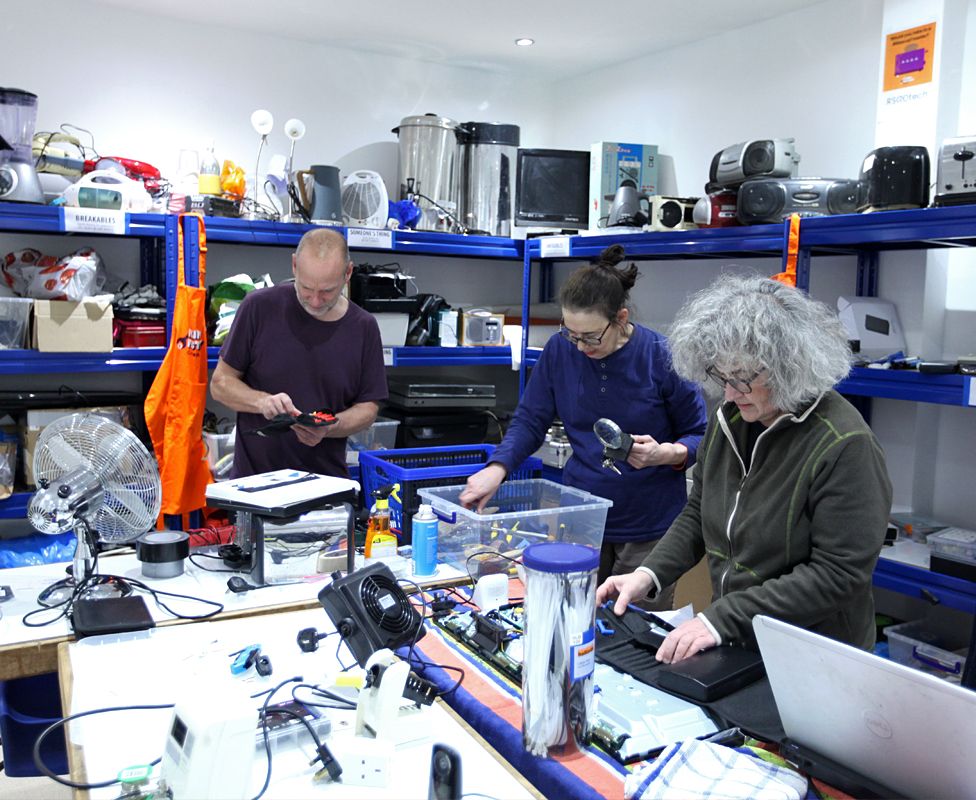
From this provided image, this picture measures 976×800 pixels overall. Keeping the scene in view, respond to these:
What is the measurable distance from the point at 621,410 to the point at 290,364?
106cm

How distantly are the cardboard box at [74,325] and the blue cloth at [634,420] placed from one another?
6.09ft

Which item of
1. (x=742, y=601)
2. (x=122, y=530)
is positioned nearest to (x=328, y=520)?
(x=122, y=530)

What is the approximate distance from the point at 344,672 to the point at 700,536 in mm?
863

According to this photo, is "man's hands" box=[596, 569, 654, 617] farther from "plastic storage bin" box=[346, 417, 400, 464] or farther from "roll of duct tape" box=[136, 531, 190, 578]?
"plastic storage bin" box=[346, 417, 400, 464]

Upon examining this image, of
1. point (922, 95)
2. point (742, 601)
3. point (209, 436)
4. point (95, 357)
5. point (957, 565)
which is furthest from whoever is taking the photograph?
point (209, 436)

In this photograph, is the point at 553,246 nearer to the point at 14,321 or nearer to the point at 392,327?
the point at 392,327

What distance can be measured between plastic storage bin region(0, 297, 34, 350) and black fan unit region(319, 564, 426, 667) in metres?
2.37

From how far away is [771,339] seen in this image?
5.20 feet

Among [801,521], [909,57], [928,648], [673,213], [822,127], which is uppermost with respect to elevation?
[909,57]

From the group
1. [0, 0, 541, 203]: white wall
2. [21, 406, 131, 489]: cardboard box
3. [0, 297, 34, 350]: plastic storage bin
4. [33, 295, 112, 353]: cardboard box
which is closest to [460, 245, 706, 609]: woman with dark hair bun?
[33, 295, 112, 353]: cardboard box

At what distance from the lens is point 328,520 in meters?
2.16

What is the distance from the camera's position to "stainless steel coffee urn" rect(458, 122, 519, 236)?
4.45 metres

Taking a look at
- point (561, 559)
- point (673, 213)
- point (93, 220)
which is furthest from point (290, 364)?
point (673, 213)

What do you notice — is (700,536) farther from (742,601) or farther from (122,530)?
(122,530)
